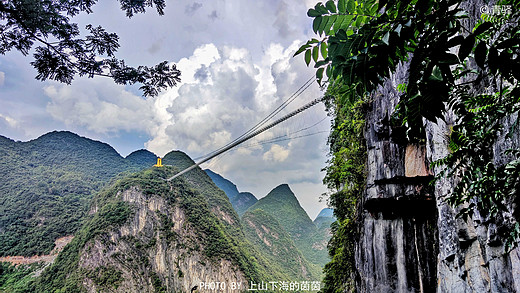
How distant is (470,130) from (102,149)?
5140 cm

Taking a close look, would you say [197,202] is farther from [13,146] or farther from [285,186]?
[285,186]

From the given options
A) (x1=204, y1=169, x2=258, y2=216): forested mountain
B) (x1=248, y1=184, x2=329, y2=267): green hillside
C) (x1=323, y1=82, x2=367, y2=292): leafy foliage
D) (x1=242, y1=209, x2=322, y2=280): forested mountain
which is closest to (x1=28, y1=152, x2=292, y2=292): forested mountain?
(x1=242, y1=209, x2=322, y2=280): forested mountain

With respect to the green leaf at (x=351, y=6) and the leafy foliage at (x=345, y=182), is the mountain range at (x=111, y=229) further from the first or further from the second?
the green leaf at (x=351, y=6)

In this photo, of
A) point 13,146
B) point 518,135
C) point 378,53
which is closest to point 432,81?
point 378,53

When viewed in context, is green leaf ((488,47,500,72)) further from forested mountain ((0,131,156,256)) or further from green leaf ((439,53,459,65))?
forested mountain ((0,131,156,256))

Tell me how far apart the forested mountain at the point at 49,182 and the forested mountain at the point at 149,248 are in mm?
4101

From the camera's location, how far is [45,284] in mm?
20359

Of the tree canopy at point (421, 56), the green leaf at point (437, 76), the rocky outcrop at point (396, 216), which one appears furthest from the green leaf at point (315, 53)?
the rocky outcrop at point (396, 216)

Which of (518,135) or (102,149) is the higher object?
(102,149)

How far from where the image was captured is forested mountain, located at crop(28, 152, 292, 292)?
2106cm

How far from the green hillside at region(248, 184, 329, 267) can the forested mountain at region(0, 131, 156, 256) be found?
91.9 feet

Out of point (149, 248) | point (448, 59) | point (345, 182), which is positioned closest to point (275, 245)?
point (149, 248)

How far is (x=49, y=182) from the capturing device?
33219 mm

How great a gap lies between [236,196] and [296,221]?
92.1ft
